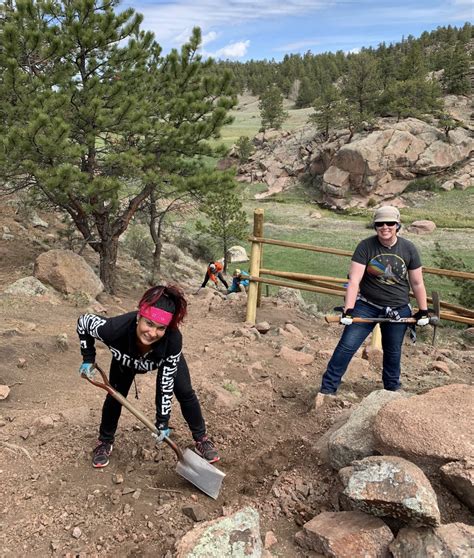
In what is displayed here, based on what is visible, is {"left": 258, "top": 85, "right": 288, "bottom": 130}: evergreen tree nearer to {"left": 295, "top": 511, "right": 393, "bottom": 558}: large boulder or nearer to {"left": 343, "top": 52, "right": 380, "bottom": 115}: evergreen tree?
{"left": 343, "top": 52, "right": 380, "bottom": 115}: evergreen tree

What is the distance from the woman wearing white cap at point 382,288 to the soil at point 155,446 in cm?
51

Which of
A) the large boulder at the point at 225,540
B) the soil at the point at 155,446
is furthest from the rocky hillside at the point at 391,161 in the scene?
the large boulder at the point at 225,540

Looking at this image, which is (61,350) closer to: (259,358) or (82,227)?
(259,358)

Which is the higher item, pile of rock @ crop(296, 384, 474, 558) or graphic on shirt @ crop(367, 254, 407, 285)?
graphic on shirt @ crop(367, 254, 407, 285)

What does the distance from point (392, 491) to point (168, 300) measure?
60.3 inches

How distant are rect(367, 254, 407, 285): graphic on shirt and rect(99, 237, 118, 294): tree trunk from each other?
6796mm

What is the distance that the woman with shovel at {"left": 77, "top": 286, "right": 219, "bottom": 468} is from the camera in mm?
2549

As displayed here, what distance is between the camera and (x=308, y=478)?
→ 9.70 ft

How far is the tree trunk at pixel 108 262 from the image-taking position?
30.7ft

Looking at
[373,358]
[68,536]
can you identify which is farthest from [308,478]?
[373,358]

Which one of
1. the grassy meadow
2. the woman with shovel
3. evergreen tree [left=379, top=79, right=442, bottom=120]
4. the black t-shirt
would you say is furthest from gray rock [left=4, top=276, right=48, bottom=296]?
evergreen tree [left=379, top=79, right=442, bottom=120]

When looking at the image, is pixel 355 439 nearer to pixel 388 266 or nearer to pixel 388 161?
pixel 388 266

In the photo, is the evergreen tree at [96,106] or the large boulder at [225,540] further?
the evergreen tree at [96,106]

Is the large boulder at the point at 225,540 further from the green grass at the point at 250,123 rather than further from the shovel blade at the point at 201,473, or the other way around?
the green grass at the point at 250,123
